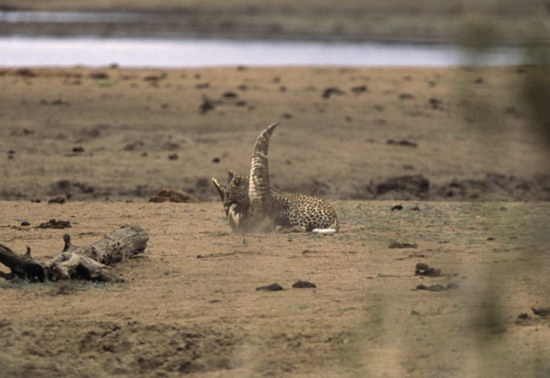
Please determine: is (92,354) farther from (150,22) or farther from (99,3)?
(99,3)

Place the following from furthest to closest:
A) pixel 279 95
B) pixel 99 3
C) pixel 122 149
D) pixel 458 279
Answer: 1. pixel 99 3
2. pixel 279 95
3. pixel 122 149
4. pixel 458 279

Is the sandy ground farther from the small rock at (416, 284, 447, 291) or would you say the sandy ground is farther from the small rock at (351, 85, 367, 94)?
the small rock at (351, 85, 367, 94)

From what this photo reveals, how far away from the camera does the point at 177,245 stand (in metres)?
8.32

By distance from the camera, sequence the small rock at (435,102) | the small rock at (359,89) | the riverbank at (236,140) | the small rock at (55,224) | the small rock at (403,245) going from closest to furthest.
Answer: the small rock at (403,245) < the small rock at (55,224) < the riverbank at (236,140) < the small rock at (435,102) < the small rock at (359,89)

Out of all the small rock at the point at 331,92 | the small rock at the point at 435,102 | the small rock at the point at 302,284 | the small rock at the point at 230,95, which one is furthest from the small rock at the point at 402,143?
the small rock at the point at 302,284

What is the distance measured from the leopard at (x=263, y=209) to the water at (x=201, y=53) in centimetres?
1970

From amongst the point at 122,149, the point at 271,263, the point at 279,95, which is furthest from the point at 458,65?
the point at 279,95

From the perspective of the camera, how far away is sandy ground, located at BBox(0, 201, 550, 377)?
5633 mm

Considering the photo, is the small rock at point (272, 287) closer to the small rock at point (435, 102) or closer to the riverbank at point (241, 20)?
the small rock at point (435, 102)

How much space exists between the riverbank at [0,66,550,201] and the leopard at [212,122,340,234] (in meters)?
1.44

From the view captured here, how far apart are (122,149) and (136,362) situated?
9340 mm

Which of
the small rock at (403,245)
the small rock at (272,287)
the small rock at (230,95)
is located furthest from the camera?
the small rock at (230,95)

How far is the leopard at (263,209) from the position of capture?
8.80 meters

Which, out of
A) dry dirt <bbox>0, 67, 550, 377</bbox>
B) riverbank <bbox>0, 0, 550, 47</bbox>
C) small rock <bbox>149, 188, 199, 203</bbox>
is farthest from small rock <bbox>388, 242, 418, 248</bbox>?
riverbank <bbox>0, 0, 550, 47</bbox>
